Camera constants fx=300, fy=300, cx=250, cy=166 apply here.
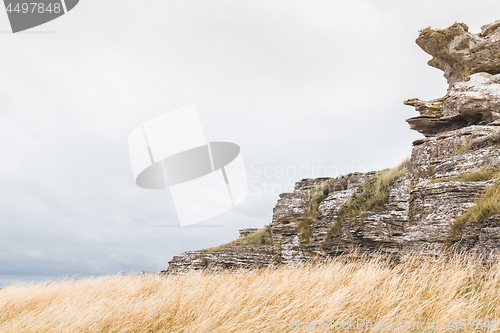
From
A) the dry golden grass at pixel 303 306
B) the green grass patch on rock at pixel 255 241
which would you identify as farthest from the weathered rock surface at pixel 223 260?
the dry golden grass at pixel 303 306

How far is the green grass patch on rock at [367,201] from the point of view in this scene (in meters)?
14.4

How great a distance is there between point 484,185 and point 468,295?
368cm

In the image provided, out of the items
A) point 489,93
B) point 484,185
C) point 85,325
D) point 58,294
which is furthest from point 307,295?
point 489,93

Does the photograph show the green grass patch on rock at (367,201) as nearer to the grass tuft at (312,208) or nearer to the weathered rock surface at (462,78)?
the grass tuft at (312,208)

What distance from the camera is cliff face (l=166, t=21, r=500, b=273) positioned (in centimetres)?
783

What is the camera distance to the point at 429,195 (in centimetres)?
885

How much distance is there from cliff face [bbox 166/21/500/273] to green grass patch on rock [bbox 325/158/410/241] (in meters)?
0.05

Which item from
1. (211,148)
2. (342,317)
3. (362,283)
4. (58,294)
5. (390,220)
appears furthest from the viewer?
(211,148)

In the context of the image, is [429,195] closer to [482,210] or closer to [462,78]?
[482,210]

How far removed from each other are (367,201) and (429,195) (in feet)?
20.0

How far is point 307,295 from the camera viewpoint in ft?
19.1

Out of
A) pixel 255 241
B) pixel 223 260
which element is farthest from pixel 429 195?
pixel 255 241

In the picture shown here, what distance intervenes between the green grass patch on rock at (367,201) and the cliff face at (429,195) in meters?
0.05

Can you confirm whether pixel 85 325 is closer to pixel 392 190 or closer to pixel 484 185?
pixel 484 185
